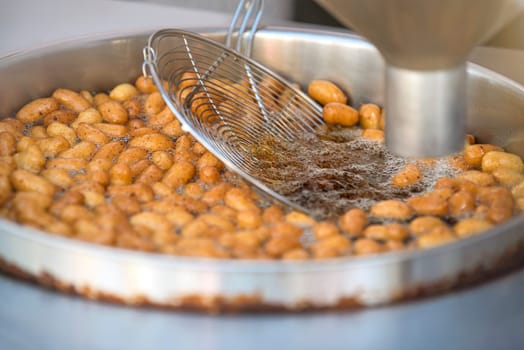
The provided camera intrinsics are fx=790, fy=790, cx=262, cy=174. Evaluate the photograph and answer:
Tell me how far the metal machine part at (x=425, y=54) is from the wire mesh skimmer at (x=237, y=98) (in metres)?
0.33

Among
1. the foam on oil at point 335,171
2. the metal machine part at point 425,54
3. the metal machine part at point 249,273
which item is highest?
the metal machine part at point 425,54

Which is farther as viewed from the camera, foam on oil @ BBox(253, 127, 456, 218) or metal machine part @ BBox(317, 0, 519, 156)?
foam on oil @ BBox(253, 127, 456, 218)

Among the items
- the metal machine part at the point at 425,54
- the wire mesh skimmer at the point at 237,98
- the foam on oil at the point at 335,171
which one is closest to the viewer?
the metal machine part at the point at 425,54

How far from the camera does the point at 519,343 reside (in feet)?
2.28

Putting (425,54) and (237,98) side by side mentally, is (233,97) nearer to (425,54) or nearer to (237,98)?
(237,98)

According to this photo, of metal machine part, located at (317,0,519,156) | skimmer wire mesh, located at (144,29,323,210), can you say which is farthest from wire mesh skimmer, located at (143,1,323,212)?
metal machine part, located at (317,0,519,156)

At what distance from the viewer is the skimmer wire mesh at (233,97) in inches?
43.8

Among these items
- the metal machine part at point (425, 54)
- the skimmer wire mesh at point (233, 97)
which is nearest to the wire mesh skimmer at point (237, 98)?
the skimmer wire mesh at point (233, 97)

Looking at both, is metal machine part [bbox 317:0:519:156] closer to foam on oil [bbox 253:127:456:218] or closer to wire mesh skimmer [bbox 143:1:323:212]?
foam on oil [bbox 253:127:456:218]

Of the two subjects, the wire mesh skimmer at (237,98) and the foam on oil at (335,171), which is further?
the wire mesh skimmer at (237,98)

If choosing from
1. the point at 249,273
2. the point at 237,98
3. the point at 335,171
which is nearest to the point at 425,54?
the point at 249,273

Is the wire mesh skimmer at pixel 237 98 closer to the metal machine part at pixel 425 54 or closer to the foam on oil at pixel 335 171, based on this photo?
the foam on oil at pixel 335 171


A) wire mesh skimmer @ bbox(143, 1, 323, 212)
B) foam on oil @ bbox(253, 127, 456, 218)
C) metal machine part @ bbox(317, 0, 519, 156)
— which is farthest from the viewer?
wire mesh skimmer @ bbox(143, 1, 323, 212)

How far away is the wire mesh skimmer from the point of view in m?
1.10
